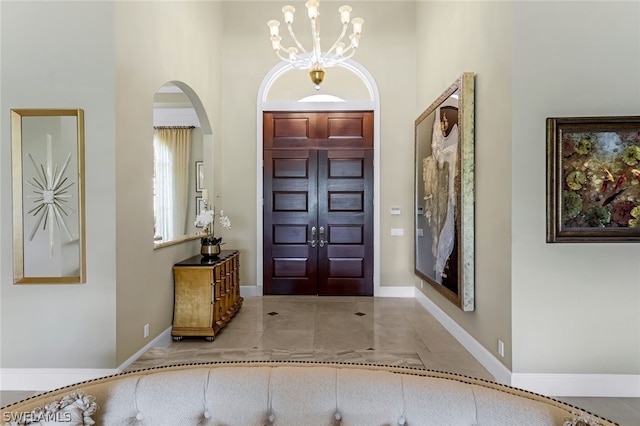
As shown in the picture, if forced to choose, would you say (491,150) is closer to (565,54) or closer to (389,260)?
(565,54)

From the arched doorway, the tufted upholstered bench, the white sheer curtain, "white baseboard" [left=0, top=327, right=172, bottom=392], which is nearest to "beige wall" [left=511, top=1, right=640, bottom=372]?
the tufted upholstered bench

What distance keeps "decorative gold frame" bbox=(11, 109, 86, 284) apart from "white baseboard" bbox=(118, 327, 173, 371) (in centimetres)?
86

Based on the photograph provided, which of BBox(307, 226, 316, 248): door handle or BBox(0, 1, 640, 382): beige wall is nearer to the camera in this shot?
BBox(0, 1, 640, 382): beige wall

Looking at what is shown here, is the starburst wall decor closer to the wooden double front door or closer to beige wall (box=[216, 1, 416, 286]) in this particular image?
beige wall (box=[216, 1, 416, 286])

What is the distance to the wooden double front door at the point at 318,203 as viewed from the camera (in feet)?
19.2

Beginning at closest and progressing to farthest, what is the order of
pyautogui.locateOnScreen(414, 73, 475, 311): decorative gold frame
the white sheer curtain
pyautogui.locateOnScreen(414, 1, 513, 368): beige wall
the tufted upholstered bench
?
the tufted upholstered bench < pyautogui.locateOnScreen(414, 1, 513, 368): beige wall < pyautogui.locateOnScreen(414, 73, 475, 311): decorative gold frame < the white sheer curtain

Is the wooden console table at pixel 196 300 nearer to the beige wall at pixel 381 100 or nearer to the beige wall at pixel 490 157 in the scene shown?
the beige wall at pixel 381 100

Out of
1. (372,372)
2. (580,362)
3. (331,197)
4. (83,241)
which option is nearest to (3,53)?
(83,241)

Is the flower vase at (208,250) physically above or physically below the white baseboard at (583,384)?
above

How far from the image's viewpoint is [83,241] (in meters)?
2.93

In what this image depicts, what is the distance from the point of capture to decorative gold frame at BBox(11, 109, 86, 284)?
2.94 meters

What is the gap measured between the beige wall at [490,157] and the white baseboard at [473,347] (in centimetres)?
6

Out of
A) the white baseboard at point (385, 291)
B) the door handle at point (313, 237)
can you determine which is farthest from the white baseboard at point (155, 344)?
the door handle at point (313, 237)

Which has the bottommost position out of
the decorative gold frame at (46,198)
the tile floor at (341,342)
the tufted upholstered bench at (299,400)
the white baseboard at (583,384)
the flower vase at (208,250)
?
the tile floor at (341,342)
